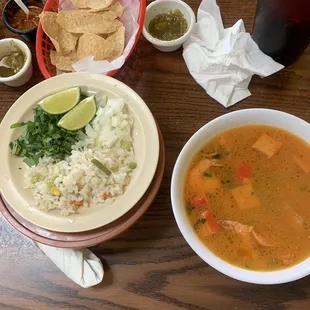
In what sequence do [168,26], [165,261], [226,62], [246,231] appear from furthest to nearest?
[168,26]
[226,62]
[165,261]
[246,231]

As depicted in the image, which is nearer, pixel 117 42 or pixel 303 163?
pixel 303 163

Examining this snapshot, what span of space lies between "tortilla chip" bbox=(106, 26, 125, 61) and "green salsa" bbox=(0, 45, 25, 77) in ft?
1.13

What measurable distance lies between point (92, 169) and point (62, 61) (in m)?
0.46

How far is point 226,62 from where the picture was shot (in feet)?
5.74

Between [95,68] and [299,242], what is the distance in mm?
912

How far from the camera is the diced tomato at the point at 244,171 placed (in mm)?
1575

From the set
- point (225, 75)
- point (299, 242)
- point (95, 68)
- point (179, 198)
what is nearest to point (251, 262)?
point (299, 242)


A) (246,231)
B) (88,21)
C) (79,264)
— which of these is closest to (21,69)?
(88,21)

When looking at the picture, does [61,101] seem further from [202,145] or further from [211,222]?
[211,222]

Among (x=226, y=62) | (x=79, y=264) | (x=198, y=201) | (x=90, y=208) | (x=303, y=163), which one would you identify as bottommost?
(x=79, y=264)

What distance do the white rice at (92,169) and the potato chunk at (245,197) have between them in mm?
363

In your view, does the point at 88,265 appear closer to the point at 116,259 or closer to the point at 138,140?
the point at 116,259

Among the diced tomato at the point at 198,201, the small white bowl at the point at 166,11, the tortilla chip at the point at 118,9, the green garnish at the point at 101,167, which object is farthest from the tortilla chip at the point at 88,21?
the diced tomato at the point at 198,201

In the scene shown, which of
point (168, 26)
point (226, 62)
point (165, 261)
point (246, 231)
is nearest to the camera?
point (246, 231)
